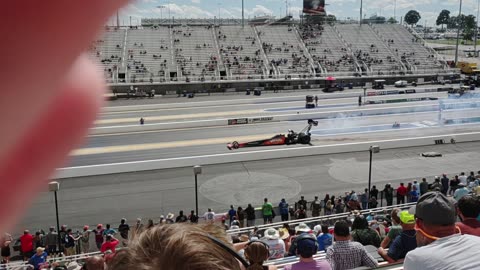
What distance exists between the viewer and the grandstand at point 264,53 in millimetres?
52719

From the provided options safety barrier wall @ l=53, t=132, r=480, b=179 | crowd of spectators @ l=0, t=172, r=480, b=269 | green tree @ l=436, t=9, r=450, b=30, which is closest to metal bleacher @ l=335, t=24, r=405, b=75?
safety barrier wall @ l=53, t=132, r=480, b=179

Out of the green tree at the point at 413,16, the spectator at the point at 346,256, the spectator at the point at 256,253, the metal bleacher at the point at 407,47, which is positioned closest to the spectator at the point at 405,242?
the spectator at the point at 346,256

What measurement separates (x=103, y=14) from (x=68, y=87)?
0.30 ft

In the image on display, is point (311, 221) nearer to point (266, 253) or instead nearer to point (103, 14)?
point (266, 253)

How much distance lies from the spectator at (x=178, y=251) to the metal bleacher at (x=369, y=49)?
56.3 m

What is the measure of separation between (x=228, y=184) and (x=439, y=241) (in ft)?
50.2

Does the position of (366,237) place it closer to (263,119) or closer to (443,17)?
(263,119)

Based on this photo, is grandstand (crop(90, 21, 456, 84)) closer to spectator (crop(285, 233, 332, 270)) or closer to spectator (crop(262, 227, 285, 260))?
spectator (crop(262, 227, 285, 260))

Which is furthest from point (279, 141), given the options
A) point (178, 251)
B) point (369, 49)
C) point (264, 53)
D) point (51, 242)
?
point (369, 49)

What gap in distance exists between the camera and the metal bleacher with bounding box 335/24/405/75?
58331 millimetres

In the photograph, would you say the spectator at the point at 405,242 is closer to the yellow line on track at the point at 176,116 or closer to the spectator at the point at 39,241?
the spectator at the point at 39,241

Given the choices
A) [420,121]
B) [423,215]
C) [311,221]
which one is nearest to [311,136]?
[420,121]

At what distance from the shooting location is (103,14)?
16.7 inches

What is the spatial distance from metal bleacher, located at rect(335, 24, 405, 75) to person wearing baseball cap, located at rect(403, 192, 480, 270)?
54019mm
